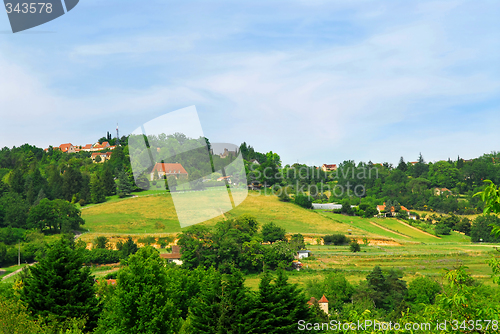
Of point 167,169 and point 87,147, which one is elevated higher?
point 87,147

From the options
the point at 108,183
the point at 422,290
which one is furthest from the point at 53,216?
the point at 422,290

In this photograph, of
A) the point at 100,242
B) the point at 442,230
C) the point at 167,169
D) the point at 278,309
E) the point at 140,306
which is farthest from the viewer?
the point at 442,230

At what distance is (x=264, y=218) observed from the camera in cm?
5688

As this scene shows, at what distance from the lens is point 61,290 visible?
50.6ft

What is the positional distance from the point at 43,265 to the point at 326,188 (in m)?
75.8

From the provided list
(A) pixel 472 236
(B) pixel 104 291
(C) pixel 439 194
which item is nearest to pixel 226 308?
(B) pixel 104 291

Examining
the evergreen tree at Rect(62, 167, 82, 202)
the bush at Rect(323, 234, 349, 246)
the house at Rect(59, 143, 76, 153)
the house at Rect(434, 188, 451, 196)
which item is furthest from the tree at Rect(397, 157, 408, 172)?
the house at Rect(59, 143, 76, 153)

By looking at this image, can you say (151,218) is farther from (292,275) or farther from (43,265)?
(43,265)

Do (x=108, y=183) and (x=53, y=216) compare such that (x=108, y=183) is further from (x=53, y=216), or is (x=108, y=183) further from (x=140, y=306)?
(x=140, y=306)

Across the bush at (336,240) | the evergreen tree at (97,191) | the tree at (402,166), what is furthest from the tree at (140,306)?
the tree at (402,166)

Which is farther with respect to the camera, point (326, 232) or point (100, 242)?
point (326, 232)

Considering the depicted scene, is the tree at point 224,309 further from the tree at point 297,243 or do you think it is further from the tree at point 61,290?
the tree at point 297,243

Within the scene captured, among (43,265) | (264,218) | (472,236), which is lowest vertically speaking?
(472,236)

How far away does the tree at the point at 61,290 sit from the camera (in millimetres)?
15094
